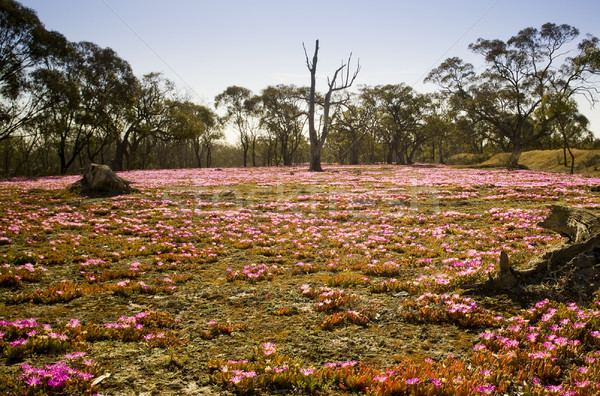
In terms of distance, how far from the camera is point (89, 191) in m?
17.0

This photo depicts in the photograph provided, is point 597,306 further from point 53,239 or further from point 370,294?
point 53,239

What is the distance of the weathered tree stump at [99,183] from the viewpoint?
17.0 meters

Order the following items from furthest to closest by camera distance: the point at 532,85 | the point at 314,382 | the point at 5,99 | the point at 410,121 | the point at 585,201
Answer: the point at 410,121 < the point at 532,85 < the point at 5,99 < the point at 585,201 < the point at 314,382

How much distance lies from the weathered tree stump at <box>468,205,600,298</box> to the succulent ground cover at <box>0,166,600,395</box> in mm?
194

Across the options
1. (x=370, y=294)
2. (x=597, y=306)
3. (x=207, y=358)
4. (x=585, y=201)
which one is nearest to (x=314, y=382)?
(x=207, y=358)

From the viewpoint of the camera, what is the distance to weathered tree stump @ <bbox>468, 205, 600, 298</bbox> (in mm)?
4918

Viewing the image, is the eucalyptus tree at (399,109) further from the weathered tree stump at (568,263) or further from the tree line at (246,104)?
the weathered tree stump at (568,263)

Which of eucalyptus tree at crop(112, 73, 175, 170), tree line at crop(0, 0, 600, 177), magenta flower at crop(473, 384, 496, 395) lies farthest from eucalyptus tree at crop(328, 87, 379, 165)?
magenta flower at crop(473, 384, 496, 395)

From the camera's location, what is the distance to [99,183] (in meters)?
17.0

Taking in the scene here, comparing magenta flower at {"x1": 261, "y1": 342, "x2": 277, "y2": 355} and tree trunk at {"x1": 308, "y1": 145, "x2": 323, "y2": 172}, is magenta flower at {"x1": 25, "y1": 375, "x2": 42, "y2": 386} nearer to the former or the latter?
magenta flower at {"x1": 261, "y1": 342, "x2": 277, "y2": 355}

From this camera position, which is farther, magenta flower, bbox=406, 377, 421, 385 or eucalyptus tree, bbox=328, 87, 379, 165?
eucalyptus tree, bbox=328, 87, 379, 165

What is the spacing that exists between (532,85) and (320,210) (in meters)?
49.4

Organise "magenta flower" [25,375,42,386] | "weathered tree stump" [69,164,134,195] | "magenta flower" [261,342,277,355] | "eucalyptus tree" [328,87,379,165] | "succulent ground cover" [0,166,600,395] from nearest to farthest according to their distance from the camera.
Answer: "magenta flower" [25,375,42,386]
"succulent ground cover" [0,166,600,395]
"magenta flower" [261,342,277,355]
"weathered tree stump" [69,164,134,195]
"eucalyptus tree" [328,87,379,165]

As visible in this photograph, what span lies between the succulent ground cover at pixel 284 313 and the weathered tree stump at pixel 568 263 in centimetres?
19
